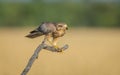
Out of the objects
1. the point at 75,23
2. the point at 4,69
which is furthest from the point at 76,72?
the point at 75,23

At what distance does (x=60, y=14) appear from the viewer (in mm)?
24609

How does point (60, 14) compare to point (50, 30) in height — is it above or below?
below

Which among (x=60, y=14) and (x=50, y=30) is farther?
(x=60, y=14)

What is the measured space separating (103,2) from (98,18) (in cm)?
205

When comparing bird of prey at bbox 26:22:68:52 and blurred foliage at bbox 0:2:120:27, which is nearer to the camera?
bird of prey at bbox 26:22:68:52

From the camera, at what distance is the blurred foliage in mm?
24281

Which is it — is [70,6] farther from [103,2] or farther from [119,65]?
[119,65]

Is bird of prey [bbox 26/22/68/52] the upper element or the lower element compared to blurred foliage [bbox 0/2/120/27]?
upper

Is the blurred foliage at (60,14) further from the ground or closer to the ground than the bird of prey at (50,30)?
closer to the ground

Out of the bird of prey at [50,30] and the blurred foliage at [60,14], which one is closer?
the bird of prey at [50,30]

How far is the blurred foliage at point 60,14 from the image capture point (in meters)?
24.3

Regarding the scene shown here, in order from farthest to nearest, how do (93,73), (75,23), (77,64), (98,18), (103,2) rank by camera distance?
(103,2) < (98,18) < (75,23) < (77,64) < (93,73)

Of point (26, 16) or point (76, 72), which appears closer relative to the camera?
point (76, 72)

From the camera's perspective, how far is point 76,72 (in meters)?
7.19
